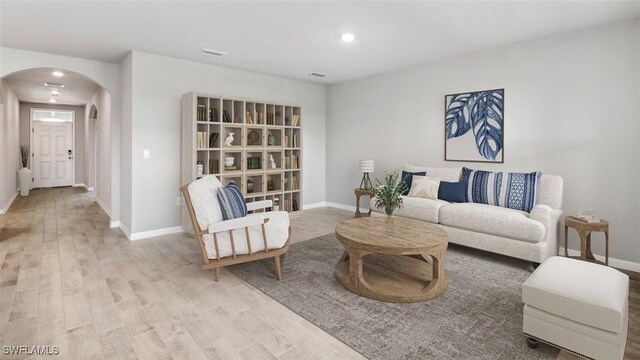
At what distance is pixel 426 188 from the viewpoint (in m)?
4.48

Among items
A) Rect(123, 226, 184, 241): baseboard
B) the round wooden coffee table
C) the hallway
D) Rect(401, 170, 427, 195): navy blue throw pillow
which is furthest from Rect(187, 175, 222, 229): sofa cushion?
Rect(401, 170, 427, 195): navy blue throw pillow

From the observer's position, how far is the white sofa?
129 inches

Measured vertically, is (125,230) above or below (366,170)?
below

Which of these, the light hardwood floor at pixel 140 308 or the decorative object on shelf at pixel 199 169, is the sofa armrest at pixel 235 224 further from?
the decorative object on shelf at pixel 199 169

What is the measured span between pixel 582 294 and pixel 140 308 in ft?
9.77

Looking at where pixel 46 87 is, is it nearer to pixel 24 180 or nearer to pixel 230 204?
pixel 24 180

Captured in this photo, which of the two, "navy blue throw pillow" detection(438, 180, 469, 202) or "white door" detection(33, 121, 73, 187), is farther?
"white door" detection(33, 121, 73, 187)

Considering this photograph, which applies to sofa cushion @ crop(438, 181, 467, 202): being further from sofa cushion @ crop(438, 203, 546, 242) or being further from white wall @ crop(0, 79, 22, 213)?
white wall @ crop(0, 79, 22, 213)

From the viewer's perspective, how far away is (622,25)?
338cm

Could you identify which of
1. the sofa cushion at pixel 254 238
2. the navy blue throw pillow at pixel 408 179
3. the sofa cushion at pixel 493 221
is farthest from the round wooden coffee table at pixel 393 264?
the navy blue throw pillow at pixel 408 179

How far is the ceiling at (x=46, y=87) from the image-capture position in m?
5.83

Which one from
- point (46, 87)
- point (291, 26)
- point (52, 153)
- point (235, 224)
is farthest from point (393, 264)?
point (52, 153)

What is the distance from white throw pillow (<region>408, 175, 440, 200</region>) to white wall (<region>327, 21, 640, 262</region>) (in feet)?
1.92

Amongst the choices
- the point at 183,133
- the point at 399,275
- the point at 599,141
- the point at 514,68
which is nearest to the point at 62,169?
the point at 183,133
